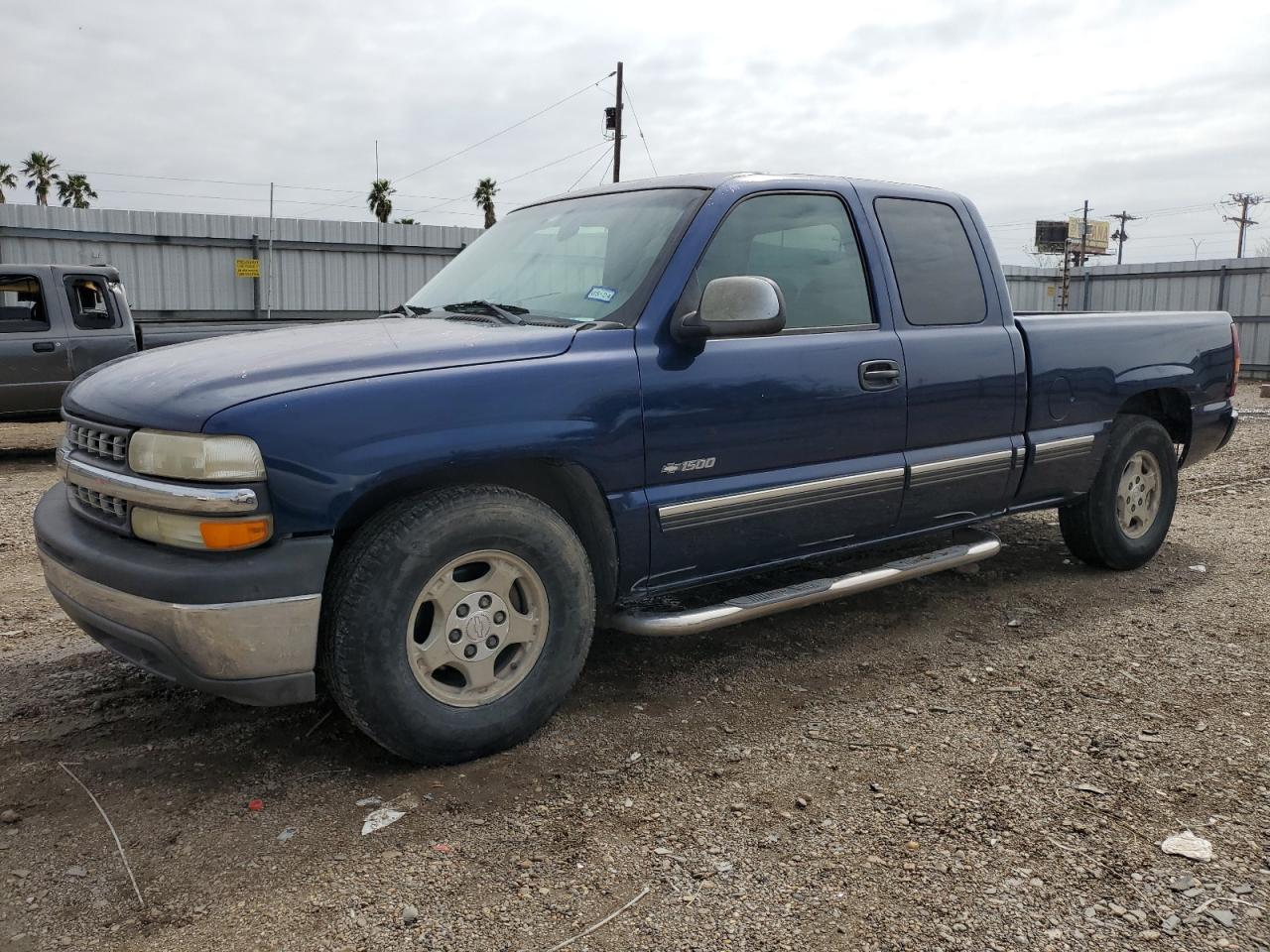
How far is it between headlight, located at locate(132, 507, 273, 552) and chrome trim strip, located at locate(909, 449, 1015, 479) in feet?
8.25

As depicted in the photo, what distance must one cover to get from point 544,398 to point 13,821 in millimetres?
1853

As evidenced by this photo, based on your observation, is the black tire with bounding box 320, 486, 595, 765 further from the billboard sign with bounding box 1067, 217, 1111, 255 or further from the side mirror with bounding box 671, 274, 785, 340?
the billboard sign with bounding box 1067, 217, 1111, 255

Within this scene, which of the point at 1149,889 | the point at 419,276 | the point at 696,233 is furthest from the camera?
the point at 419,276

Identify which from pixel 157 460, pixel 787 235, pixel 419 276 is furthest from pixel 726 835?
pixel 419 276

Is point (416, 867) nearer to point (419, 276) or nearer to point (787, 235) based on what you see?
point (787, 235)

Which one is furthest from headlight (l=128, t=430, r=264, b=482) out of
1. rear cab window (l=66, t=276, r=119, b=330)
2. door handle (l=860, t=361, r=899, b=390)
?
rear cab window (l=66, t=276, r=119, b=330)

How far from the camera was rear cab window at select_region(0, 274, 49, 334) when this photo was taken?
9.52m

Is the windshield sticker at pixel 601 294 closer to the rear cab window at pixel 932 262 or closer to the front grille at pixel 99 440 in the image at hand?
the rear cab window at pixel 932 262

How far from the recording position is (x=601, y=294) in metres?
3.56

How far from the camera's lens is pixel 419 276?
23391 mm

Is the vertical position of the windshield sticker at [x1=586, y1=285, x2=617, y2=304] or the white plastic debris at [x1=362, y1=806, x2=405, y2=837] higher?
the windshield sticker at [x1=586, y1=285, x2=617, y2=304]

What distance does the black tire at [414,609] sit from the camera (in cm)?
281

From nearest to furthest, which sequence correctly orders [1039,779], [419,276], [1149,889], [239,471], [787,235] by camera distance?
1. [1149,889]
2. [239,471]
3. [1039,779]
4. [787,235]
5. [419,276]

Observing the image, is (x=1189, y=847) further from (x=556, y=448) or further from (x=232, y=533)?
(x=232, y=533)
